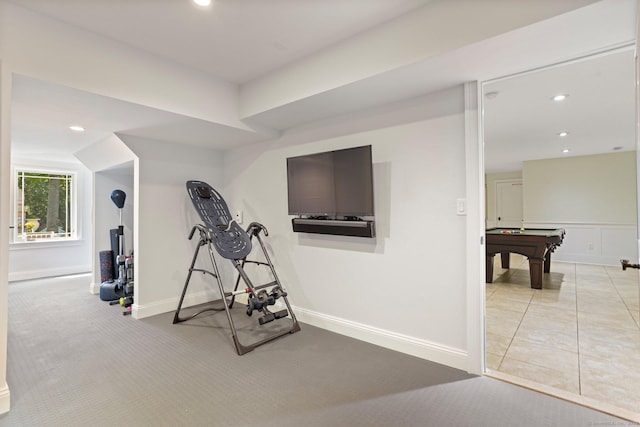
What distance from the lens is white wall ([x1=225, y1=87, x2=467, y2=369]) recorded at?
2.38 meters

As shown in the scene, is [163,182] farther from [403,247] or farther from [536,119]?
[536,119]

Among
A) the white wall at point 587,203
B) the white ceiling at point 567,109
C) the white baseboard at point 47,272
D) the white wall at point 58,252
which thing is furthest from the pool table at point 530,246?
the white baseboard at point 47,272

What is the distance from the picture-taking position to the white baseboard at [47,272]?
5.29 metres

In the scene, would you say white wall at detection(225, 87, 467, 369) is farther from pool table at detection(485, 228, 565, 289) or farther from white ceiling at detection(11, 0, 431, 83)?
pool table at detection(485, 228, 565, 289)

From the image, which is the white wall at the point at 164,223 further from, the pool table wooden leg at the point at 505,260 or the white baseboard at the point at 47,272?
the pool table wooden leg at the point at 505,260

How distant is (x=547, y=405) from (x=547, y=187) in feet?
21.7

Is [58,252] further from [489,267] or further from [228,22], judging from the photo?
[489,267]

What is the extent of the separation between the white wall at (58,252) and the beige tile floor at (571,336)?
6.28 metres

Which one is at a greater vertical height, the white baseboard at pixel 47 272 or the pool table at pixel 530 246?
the pool table at pixel 530 246

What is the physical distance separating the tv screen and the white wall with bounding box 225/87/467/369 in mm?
196

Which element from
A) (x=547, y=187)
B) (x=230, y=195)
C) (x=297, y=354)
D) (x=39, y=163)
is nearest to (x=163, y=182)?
(x=230, y=195)

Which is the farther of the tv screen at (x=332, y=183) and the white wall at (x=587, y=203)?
the white wall at (x=587, y=203)

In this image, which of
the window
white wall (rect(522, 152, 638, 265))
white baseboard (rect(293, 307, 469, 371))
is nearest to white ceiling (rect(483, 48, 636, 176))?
white wall (rect(522, 152, 638, 265))

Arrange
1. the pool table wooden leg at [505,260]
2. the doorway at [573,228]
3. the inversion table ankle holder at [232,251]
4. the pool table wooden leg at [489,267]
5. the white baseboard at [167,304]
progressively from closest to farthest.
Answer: the doorway at [573,228]
the inversion table ankle holder at [232,251]
the white baseboard at [167,304]
the pool table wooden leg at [489,267]
the pool table wooden leg at [505,260]
